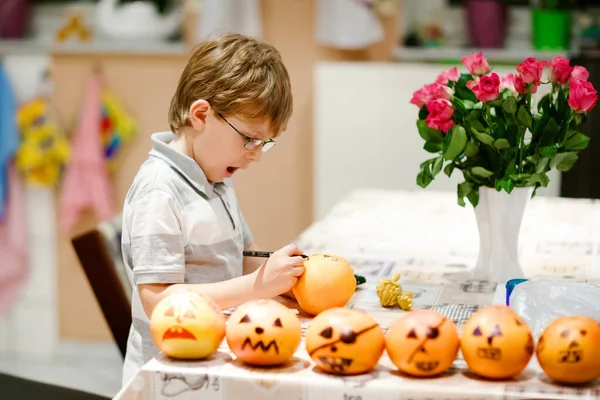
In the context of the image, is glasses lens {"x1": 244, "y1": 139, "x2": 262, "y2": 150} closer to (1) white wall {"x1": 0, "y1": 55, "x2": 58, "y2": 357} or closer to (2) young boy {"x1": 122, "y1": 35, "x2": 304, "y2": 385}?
(2) young boy {"x1": 122, "y1": 35, "x2": 304, "y2": 385}

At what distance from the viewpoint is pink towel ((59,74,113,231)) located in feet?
11.5

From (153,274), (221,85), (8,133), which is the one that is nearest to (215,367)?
(153,274)

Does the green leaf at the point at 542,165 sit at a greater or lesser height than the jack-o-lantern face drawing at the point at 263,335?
greater

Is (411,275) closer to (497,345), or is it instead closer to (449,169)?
(449,169)

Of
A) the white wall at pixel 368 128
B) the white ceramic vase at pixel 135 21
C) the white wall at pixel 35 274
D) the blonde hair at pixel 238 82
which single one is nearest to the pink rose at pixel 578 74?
the blonde hair at pixel 238 82

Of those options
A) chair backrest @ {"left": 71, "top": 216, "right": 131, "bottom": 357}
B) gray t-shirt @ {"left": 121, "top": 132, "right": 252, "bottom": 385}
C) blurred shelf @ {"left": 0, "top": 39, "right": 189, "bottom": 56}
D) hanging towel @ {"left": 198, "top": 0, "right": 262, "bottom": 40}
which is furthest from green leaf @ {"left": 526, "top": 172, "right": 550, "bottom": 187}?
blurred shelf @ {"left": 0, "top": 39, "right": 189, "bottom": 56}

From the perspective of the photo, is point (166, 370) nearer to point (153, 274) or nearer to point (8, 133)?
point (153, 274)

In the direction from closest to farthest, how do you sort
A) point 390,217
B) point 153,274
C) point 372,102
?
point 153,274
point 390,217
point 372,102

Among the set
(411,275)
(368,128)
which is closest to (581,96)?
(411,275)

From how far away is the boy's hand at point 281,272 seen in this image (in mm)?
1290

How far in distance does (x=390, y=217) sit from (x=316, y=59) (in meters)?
1.36

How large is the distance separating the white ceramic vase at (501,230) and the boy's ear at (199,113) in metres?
0.52

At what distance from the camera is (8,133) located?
353cm

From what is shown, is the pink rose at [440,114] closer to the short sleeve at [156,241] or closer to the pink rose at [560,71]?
the pink rose at [560,71]
